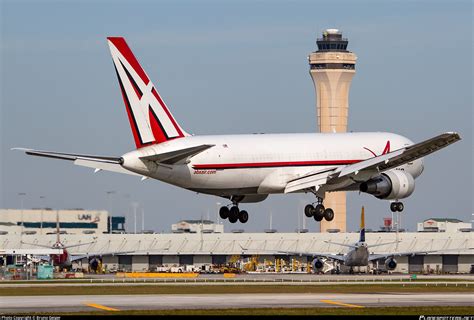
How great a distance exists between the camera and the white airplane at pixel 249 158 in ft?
316

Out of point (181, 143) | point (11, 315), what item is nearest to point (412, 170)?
point (181, 143)

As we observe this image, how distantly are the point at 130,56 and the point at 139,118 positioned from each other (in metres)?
4.86

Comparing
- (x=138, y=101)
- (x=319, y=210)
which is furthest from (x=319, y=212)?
(x=138, y=101)

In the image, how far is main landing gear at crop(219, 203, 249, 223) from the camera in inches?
4070

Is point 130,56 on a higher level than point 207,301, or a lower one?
higher

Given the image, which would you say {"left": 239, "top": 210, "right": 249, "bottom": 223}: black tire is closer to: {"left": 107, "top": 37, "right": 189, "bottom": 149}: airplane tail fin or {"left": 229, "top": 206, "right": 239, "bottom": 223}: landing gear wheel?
{"left": 229, "top": 206, "right": 239, "bottom": 223}: landing gear wheel

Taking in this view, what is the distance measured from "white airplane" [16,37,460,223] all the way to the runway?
7398 millimetres

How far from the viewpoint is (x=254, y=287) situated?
4717 inches

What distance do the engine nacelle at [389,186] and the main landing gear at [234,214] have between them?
9915mm

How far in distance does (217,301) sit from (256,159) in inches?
533

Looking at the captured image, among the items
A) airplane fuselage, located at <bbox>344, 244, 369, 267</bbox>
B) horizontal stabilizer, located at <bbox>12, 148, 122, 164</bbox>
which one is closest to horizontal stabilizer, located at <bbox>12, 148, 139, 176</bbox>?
horizontal stabilizer, located at <bbox>12, 148, 122, 164</bbox>

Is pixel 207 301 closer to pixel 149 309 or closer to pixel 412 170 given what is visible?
pixel 149 309

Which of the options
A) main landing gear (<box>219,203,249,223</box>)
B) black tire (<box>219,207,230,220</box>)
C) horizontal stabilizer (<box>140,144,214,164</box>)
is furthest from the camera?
black tire (<box>219,207,230,220</box>)

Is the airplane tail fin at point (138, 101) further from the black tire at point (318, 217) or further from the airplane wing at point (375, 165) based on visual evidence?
the black tire at point (318, 217)
